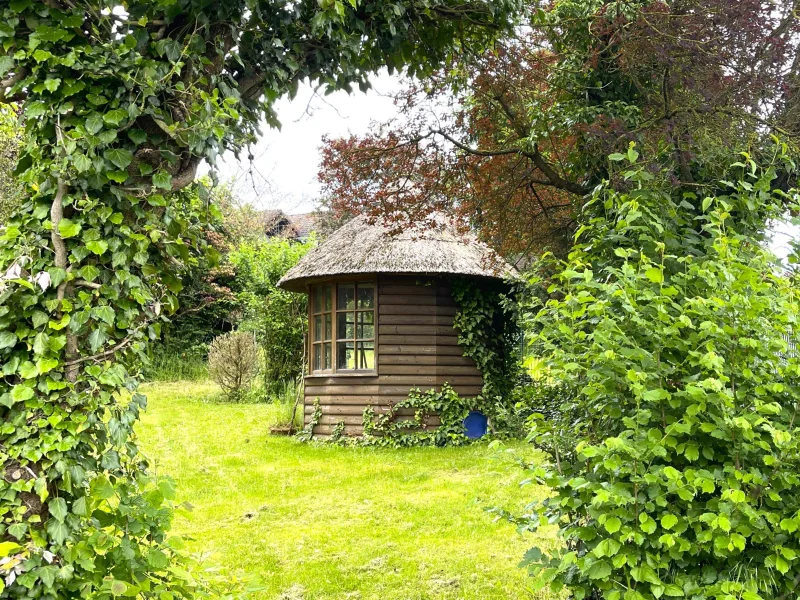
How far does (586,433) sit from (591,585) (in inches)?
26.7

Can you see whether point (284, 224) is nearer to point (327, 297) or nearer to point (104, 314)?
point (327, 297)

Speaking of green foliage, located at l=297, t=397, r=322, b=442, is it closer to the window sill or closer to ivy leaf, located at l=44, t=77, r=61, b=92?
the window sill

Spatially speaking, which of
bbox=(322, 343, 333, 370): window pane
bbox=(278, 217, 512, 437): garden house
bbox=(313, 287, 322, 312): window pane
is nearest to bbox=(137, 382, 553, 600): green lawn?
bbox=(278, 217, 512, 437): garden house

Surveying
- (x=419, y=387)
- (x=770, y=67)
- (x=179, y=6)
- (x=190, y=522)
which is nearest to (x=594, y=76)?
(x=770, y=67)

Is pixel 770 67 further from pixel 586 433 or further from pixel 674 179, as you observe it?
pixel 586 433

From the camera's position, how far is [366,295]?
10.8 m

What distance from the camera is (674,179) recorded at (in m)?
3.94

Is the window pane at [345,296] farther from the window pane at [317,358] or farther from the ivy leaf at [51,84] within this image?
the ivy leaf at [51,84]

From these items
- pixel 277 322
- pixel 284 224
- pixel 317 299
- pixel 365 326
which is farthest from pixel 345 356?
pixel 284 224

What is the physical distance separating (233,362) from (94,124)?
12.9 meters

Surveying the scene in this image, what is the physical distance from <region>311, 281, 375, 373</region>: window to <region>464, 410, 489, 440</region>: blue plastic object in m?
1.68

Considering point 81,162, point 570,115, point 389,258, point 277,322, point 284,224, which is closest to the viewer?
point 81,162

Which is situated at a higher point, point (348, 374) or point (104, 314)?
point (104, 314)

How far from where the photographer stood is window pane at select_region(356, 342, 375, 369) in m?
10.7
